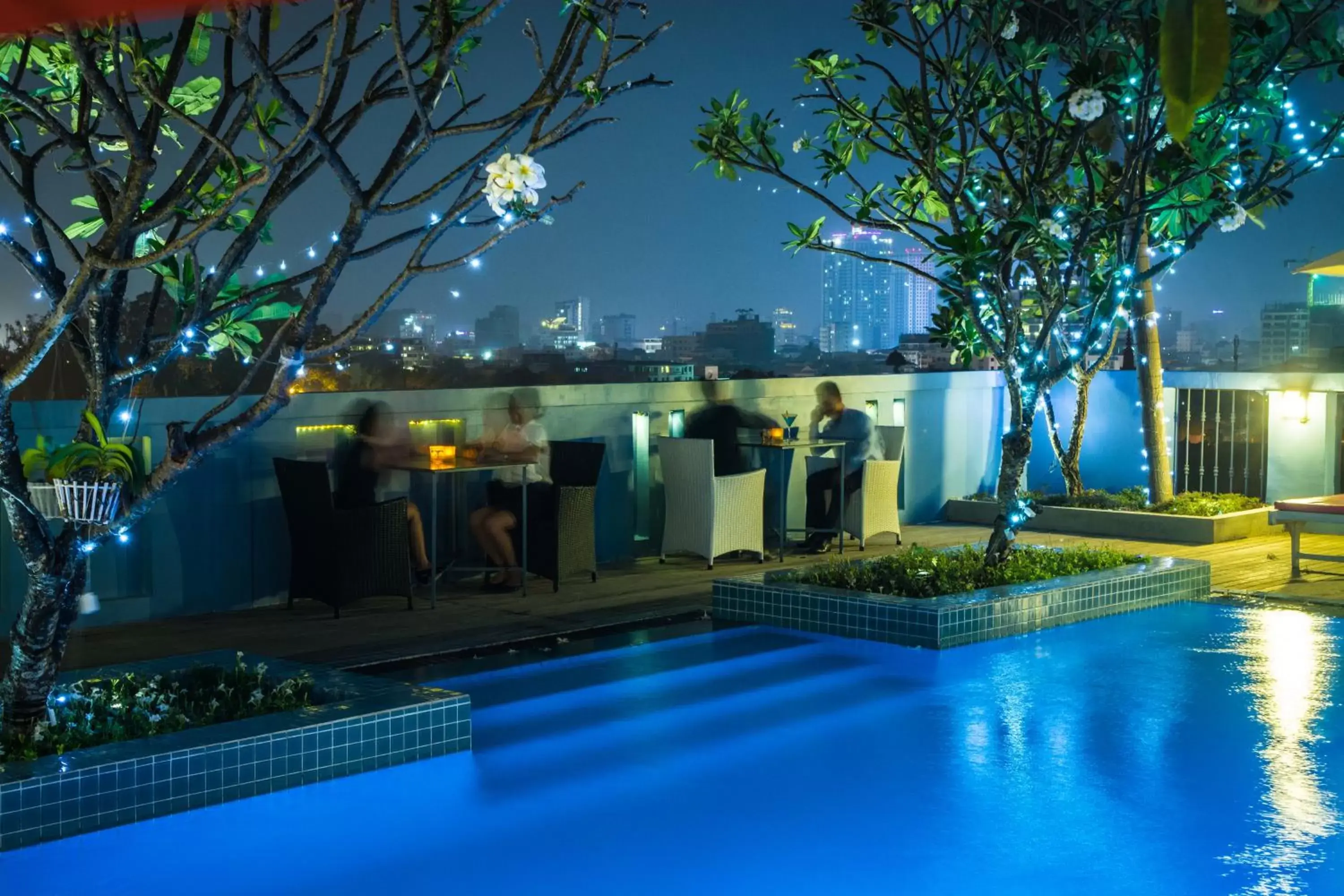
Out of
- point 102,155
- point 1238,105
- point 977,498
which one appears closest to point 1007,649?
point 1238,105

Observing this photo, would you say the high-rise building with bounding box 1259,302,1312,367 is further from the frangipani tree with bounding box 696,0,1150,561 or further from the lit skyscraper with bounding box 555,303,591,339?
the frangipani tree with bounding box 696,0,1150,561

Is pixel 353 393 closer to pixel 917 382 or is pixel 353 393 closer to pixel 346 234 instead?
pixel 346 234

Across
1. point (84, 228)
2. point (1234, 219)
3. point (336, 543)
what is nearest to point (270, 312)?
point (84, 228)

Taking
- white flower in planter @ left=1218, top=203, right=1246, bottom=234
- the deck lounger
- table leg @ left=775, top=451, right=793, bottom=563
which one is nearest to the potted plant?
white flower in planter @ left=1218, top=203, right=1246, bottom=234

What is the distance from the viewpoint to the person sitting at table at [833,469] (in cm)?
1055

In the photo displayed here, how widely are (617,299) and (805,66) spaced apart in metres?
8.70

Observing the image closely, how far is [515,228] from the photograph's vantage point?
4387 millimetres

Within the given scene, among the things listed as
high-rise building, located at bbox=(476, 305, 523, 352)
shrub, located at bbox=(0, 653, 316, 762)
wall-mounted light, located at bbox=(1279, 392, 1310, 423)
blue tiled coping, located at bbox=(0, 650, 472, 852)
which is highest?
high-rise building, located at bbox=(476, 305, 523, 352)

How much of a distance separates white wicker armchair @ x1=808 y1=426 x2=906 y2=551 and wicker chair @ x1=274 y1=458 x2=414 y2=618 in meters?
3.89

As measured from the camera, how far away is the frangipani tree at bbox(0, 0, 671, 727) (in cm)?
410

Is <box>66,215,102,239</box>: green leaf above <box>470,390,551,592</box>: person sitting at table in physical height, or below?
above

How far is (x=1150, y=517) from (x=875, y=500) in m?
2.49

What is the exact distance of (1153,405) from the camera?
467 inches

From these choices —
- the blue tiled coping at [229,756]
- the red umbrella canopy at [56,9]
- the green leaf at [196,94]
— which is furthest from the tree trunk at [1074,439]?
the red umbrella canopy at [56,9]
